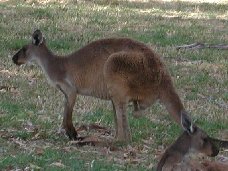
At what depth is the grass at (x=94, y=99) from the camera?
6.89 meters

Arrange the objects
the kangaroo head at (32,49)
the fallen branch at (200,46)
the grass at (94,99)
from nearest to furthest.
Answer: the grass at (94,99)
the kangaroo head at (32,49)
the fallen branch at (200,46)

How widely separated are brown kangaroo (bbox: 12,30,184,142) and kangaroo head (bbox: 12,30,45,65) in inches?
14.9

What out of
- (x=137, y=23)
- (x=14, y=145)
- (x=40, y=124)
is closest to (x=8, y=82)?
(x=40, y=124)

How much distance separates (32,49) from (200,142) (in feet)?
8.16

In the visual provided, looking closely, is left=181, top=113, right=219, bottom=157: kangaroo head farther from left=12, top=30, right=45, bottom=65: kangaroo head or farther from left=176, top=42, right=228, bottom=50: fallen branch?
left=176, top=42, right=228, bottom=50: fallen branch

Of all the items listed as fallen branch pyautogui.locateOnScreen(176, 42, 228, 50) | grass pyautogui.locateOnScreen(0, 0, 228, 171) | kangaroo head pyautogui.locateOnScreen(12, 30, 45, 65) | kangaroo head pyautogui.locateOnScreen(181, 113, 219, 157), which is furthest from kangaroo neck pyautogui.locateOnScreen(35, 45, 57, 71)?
fallen branch pyautogui.locateOnScreen(176, 42, 228, 50)

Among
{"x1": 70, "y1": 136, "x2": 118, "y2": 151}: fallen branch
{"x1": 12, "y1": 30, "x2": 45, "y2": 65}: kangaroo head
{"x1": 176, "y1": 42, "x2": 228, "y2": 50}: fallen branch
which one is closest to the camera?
{"x1": 70, "y1": 136, "x2": 118, "y2": 151}: fallen branch

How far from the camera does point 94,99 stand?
923 centimetres

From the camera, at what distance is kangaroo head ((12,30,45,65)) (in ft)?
26.2

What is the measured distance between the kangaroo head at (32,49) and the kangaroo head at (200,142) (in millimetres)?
2218

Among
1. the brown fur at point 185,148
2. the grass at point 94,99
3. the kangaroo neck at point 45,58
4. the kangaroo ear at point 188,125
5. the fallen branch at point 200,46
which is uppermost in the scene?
the kangaroo neck at point 45,58

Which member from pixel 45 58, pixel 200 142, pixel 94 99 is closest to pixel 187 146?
pixel 200 142

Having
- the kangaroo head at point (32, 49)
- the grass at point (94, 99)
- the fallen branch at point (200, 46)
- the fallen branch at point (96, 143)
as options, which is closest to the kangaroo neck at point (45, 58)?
the kangaroo head at point (32, 49)

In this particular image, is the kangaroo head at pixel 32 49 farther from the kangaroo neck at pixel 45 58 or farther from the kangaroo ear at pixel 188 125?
the kangaroo ear at pixel 188 125
